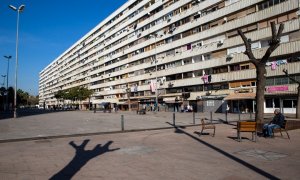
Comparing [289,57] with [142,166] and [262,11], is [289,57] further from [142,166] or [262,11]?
[142,166]

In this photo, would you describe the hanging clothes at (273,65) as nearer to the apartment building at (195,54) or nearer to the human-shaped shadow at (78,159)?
the apartment building at (195,54)

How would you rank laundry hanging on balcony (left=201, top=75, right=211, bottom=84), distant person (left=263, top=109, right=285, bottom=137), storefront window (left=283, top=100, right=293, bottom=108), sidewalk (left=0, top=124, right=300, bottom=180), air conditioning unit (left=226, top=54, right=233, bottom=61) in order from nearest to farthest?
1. sidewalk (left=0, top=124, right=300, bottom=180)
2. distant person (left=263, top=109, right=285, bottom=137)
3. storefront window (left=283, top=100, right=293, bottom=108)
4. air conditioning unit (left=226, top=54, right=233, bottom=61)
5. laundry hanging on balcony (left=201, top=75, right=211, bottom=84)

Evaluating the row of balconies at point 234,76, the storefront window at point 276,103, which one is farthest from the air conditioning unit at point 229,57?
the storefront window at point 276,103

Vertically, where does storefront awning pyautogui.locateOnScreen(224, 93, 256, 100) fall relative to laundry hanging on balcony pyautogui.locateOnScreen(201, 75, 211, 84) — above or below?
below

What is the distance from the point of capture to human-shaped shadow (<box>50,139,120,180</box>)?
652cm

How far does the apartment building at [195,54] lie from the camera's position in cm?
3512

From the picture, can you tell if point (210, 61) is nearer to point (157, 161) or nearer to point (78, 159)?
point (157, 161)

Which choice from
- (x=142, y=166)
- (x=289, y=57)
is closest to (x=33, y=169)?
(x=142, y=166)

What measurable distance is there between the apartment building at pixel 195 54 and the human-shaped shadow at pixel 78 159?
2903 cm

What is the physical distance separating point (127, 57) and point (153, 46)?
539 inches

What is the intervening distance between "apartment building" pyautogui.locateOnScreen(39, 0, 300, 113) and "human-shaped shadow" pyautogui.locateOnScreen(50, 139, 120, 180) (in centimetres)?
2903

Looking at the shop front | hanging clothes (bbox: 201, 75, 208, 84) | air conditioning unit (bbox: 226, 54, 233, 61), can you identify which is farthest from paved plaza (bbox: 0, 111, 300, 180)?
hanging clothes (bbox: 201, 75, 208, 84)

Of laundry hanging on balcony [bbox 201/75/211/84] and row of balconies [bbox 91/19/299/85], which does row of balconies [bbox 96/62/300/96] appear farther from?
row of balconies [bbox 91/19/299/85]

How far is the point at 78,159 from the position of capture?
27.4 feet
